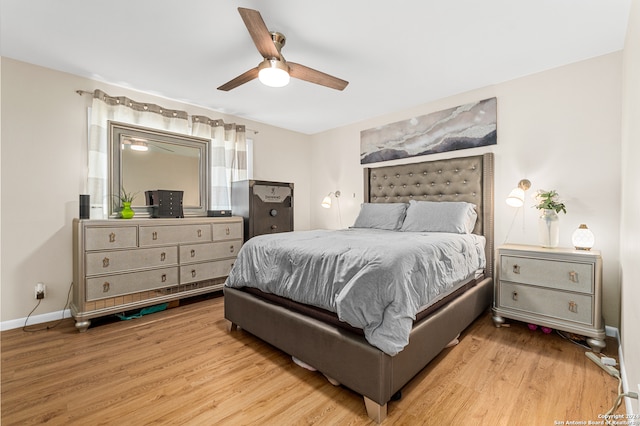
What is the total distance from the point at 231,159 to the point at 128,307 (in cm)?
218

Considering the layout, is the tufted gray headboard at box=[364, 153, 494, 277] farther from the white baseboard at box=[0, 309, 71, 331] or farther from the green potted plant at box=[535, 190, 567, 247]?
the white baseboard at box=[0, 309, 71, 331]

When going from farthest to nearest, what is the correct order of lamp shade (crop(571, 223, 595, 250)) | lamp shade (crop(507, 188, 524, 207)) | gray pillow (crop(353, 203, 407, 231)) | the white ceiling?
1. gray pillow (crop(353, 203, 407, 231))
2. lamp shade (crop(507, 188, 524, 207))
3. lamp shade (crop(571, 223, 595, 250))
4. the white ceiling

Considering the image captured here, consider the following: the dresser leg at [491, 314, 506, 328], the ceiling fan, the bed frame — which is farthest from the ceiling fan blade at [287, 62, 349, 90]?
the dresser leg at [491, 314, 506, 328]

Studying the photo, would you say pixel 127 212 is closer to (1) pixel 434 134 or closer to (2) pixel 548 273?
(1) pixel 434 134

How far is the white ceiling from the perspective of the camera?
73.1 inches

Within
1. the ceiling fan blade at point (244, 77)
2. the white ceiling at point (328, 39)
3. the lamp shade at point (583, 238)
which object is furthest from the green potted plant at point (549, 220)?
the ceiling fan blade at point (244, 77)

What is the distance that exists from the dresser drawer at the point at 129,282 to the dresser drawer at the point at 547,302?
3302 mm

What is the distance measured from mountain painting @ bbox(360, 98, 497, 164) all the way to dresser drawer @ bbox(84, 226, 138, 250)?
3.09 metres

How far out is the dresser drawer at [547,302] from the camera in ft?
6.98

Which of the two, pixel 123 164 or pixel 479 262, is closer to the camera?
pixel 479 262

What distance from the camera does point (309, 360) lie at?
1758 millimetres

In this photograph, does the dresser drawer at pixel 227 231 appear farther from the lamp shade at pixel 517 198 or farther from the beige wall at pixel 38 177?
the lamp shade at pixel 517 198

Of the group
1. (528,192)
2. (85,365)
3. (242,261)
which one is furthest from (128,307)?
(528,192)

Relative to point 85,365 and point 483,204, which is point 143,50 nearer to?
point 85,365
